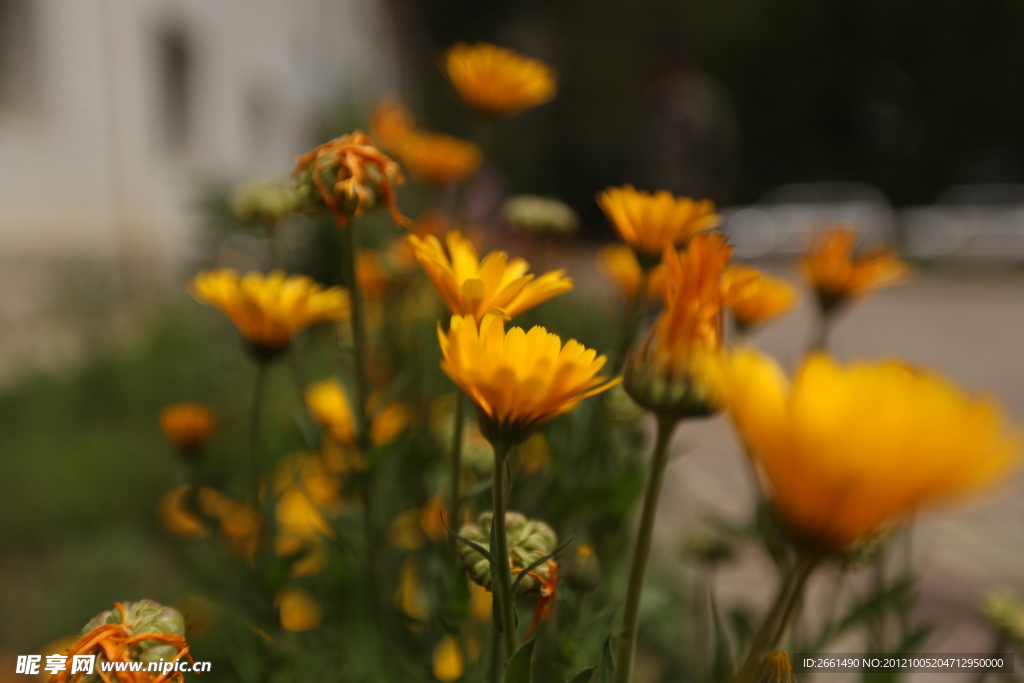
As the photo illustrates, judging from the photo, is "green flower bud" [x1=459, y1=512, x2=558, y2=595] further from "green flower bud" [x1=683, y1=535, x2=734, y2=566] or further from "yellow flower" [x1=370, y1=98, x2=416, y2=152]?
"yellow flower" [x1=370, y1=98, x2=416, y2=152]

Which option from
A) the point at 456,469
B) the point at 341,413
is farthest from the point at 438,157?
the point at 456,469

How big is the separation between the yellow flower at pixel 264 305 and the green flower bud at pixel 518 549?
310mm

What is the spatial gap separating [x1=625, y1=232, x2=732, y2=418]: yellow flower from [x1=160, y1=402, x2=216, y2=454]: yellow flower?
2.14ft

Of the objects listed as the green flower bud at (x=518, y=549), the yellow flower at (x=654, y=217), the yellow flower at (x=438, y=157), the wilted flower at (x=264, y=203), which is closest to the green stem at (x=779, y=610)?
the green flower bud at (x=518, y=549)

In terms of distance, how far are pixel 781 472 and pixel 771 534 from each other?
380 mm

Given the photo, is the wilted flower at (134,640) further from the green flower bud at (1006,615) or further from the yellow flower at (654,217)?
the green flower bud at (1006,615)

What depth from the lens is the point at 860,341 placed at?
197 inches

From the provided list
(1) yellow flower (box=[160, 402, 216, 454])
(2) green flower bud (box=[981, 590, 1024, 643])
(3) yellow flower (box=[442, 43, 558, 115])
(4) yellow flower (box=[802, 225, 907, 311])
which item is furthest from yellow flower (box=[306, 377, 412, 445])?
(2) green flower bud (box=[981, 590, 1024, 643])

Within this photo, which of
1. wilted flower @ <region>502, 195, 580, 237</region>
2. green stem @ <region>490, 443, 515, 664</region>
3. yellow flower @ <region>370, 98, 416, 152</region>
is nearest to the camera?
green stem @ <region>490, 443, 515, 664</region>

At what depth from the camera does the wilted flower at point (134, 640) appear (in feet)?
1.13

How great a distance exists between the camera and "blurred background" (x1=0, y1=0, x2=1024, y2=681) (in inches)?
72.7

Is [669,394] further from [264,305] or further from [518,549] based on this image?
[264,305]

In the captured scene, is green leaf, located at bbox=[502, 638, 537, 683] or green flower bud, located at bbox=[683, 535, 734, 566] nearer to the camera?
green leaf, located at bbox=[502, 638, 537, 683]

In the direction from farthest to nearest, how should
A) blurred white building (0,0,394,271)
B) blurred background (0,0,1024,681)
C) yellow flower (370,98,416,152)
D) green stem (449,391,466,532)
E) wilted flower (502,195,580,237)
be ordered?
blurred white building (0,0,394,271)
blurred background (0,0,1024,681)
yellow flower (370,98,416,152)
wilted flower (502,195,580,237)
green stem (449,391,466,532)
